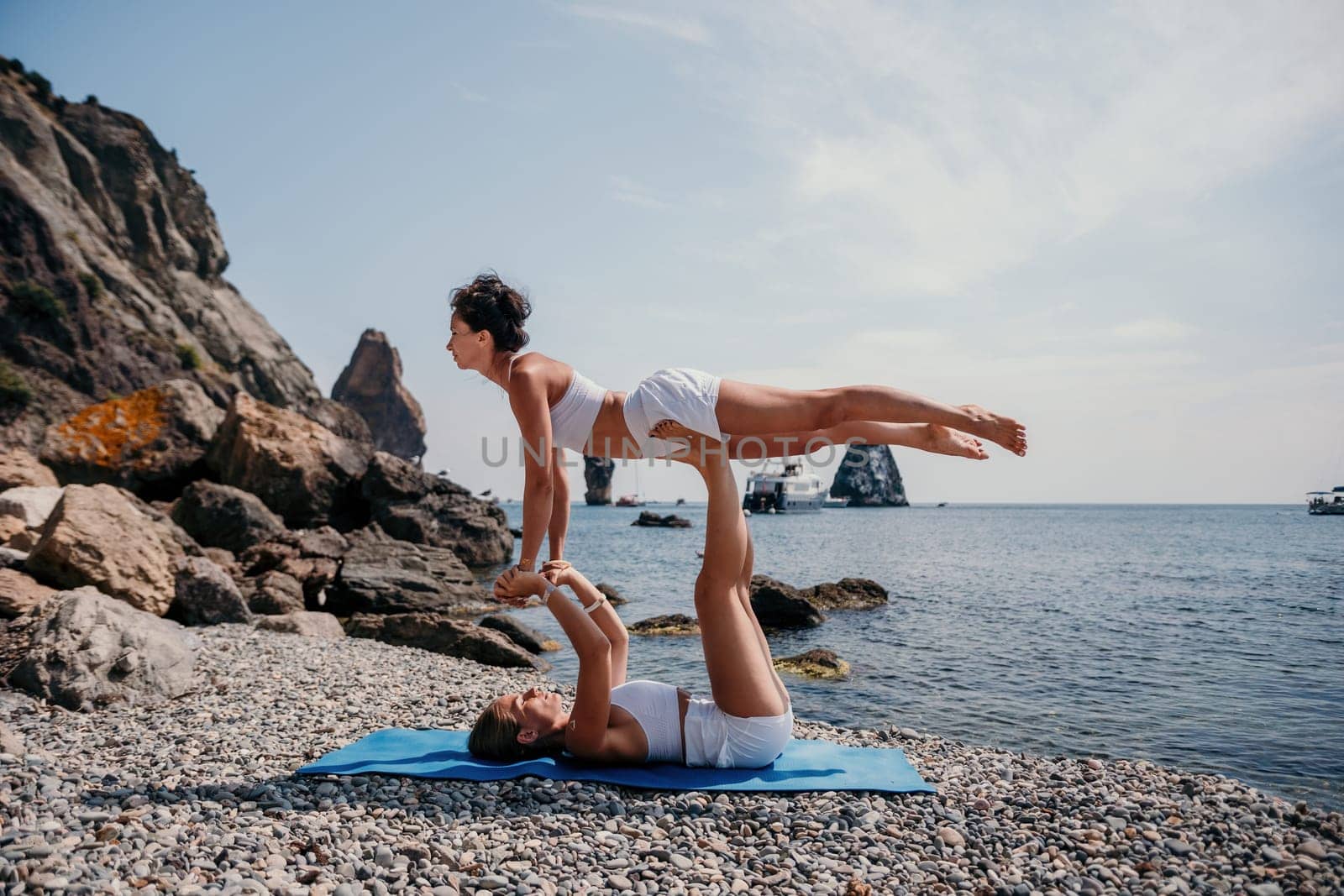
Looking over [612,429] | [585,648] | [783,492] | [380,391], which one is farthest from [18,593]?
[380,391]

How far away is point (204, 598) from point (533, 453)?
8009mm

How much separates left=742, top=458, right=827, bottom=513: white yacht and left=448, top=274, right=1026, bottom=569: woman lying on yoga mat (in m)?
72.7

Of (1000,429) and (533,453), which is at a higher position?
(1000,429)

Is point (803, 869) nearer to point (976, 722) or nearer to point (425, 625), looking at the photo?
point (976, 722)

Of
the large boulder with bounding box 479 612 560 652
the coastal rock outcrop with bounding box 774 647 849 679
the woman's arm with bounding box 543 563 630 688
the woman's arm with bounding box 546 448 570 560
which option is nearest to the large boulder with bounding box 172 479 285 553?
the large boulder with bounding box 479 612 560 652

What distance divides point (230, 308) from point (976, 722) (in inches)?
2260

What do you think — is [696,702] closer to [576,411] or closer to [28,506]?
[576,411]

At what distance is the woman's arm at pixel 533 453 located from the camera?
5031mm

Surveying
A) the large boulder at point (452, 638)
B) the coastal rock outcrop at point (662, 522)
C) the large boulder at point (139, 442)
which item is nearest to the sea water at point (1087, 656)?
the large boulder at point (452, 638)

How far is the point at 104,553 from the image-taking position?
9578 mm

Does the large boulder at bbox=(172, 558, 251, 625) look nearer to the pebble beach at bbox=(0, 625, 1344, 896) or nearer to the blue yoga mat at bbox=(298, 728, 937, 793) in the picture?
the pebble beach at bbox=(0, 625, 1344, 896)

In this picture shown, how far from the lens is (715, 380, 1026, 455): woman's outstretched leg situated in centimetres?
493

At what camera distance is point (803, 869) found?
12.8ft

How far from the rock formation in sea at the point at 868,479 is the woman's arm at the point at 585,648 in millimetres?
103781
